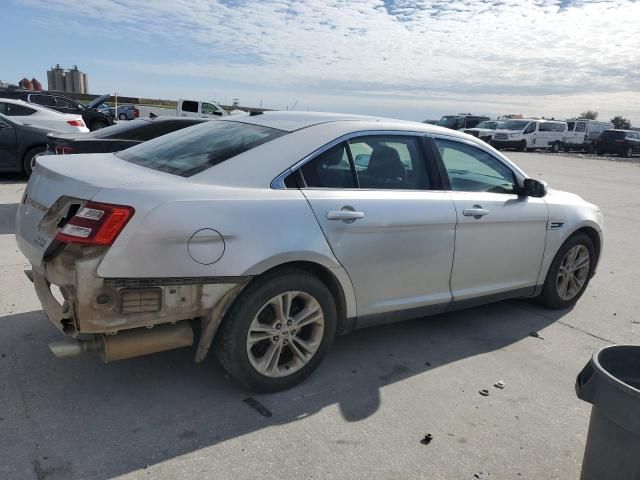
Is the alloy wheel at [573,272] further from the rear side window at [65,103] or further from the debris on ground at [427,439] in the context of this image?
the rear side window at [65,103]

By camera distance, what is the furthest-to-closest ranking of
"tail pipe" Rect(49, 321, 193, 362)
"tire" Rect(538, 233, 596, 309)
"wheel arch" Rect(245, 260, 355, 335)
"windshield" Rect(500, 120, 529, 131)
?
1. "windshield" Rect(500, 120, 529, 131)
2. "tire" Rect(538, 233, 596, 309)
3. "wheel arch" Rect(245, 260, 355, 335)
4. "tail pipe" Rect(49, 321, 193, 362)

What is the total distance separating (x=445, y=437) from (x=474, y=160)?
2236 millimetres

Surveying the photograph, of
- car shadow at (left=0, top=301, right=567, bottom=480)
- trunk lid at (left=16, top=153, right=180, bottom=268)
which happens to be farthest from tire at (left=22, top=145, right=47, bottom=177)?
trunk lid at (left=16, top=153, right=180, bottom=268)

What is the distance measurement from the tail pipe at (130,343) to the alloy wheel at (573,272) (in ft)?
11.6

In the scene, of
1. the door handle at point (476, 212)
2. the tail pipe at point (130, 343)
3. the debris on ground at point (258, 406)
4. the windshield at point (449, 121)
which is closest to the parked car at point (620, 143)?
the windshield at point (449, 121)

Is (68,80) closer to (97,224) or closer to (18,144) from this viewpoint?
(18,144)

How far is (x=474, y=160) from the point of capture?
436 cm

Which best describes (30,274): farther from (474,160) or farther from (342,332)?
(474,160)

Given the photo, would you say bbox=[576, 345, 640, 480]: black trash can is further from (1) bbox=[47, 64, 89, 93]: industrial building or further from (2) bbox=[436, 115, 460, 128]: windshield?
(1) bbox=[47, 64, 89, 93]: industrial building

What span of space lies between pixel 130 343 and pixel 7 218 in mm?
5695

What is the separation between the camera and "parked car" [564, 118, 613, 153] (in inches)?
1416

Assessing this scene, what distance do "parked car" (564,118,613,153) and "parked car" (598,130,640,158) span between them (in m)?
→ 0.54

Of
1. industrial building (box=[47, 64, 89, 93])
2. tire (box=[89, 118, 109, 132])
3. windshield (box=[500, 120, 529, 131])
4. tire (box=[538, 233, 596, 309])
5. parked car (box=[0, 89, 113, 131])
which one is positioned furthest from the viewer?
industrial building (box=[47, 64, 89, 93])

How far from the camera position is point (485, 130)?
107ft
